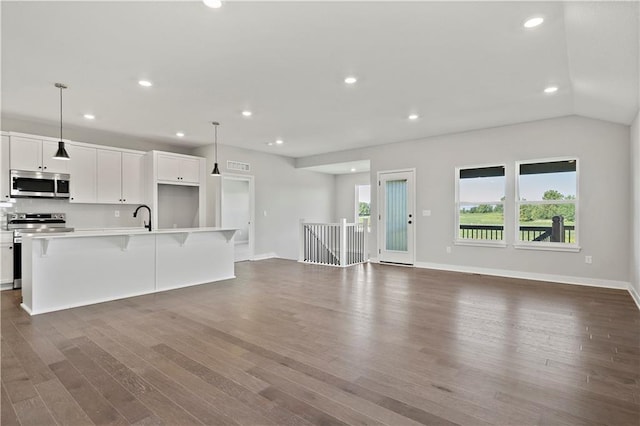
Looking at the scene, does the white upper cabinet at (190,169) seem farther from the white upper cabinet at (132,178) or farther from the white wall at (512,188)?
the white wall at (512,188)

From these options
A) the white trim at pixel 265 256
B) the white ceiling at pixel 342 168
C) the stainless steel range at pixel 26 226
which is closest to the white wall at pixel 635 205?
the white ceiling at pixel 342 168

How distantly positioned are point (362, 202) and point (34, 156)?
8.54m

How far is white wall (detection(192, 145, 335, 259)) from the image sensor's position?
7.71 metres

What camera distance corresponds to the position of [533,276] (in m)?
5.78

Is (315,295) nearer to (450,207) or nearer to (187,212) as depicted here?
(450,207)

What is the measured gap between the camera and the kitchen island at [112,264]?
3963 millimetres

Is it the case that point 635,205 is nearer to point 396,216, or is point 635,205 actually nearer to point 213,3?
point 396,216

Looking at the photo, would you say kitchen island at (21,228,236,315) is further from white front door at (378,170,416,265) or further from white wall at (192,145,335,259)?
white front door at (378,170,416,265)

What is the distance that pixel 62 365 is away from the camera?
2570mm

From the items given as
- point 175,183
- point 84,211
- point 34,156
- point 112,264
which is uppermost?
point 34,156

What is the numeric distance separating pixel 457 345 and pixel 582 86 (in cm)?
346

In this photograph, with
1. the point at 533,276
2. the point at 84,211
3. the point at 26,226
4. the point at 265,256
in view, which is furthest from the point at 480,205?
the point at 26,226

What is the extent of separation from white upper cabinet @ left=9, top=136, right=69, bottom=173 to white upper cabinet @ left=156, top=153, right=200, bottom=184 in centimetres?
154

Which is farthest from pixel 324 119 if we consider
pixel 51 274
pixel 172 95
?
pixel 51 274
